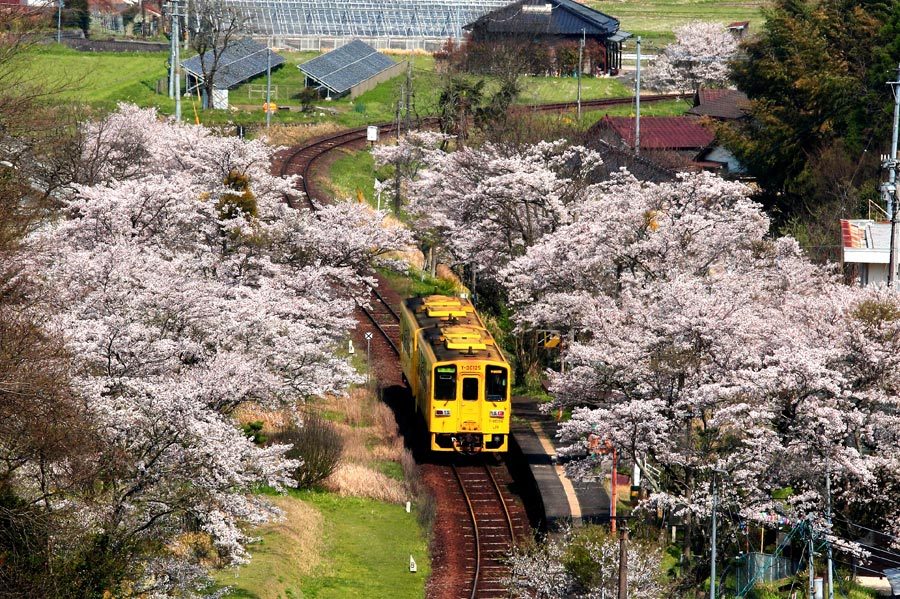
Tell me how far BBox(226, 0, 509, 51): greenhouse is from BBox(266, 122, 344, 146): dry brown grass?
2359 centimetres

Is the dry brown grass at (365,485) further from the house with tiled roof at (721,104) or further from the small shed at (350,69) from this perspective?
the small shed at (350,69)

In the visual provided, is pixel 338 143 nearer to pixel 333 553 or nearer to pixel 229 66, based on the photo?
pixel 229 66

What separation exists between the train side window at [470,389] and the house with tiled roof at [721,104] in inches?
1461

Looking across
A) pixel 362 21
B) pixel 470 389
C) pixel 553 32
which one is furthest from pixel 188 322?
pixel 362 21

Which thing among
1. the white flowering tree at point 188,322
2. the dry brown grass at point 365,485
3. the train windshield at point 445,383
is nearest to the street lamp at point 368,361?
the white flowering tree at point 188,322

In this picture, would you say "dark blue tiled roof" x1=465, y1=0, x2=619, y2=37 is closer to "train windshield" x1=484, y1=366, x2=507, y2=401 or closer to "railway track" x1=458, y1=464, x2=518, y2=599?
"railway track" x1=458, y1=464, x2=518, y2=599

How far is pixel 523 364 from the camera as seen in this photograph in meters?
45.1

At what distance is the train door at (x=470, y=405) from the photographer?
117 ft

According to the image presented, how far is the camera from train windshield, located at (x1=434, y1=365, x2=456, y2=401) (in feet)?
116

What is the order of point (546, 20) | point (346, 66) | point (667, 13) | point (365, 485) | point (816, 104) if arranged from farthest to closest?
point (667, 13) → point (546, 20) → point (346, 66) → point (816, 104) → point (365, 485)

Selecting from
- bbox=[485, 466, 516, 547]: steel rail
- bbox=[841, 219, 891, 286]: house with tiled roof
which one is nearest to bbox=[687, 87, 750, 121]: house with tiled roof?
bbox=[841, 219, 891, 286]: house with tiled roof

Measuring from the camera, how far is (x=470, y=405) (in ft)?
117

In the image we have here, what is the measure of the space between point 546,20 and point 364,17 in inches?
556

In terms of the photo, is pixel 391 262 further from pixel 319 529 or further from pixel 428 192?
pixel 319 529
